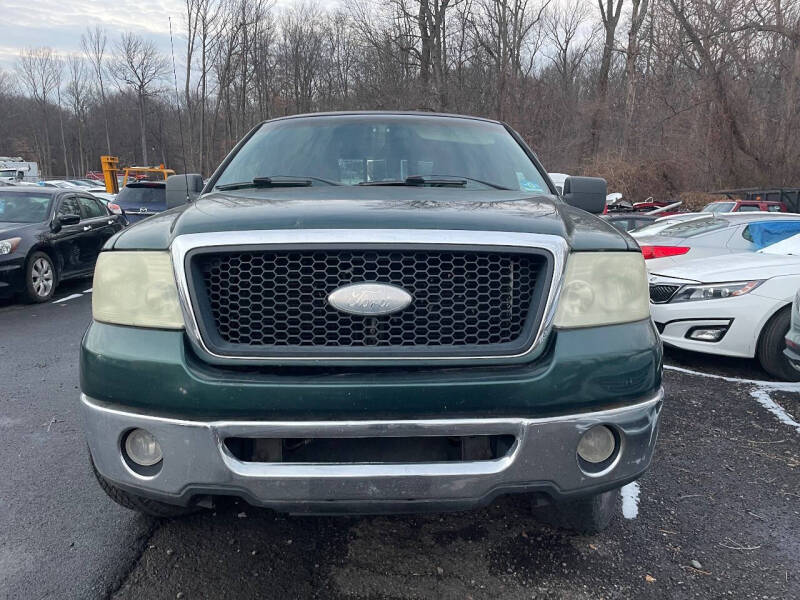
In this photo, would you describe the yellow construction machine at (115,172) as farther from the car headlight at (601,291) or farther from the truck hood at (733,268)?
the car headlight at (601,291)

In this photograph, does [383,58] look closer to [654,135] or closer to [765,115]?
[654,135]

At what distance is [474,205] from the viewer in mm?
2307

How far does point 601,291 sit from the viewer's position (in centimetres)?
203

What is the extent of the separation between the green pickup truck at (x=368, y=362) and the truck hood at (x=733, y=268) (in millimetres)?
3720

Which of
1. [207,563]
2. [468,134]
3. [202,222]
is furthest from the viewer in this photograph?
[468,134]

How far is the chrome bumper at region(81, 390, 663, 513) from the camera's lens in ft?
6.03

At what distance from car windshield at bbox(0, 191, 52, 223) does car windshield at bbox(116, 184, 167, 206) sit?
381 cm

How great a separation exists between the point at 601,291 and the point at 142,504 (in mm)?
1943

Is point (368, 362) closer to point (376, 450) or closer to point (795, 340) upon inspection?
point (376, 450)

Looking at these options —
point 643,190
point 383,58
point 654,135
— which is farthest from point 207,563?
point 383,58

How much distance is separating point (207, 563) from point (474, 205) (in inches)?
67.9

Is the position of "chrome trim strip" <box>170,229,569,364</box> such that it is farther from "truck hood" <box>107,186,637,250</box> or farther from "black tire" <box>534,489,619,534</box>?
"black tire" <box>534,489,619,534</box>

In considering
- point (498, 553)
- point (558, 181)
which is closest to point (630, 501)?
point (498, 553)

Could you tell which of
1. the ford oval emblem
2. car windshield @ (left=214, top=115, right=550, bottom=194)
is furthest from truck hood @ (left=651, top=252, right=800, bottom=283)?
the ford oval emblem
